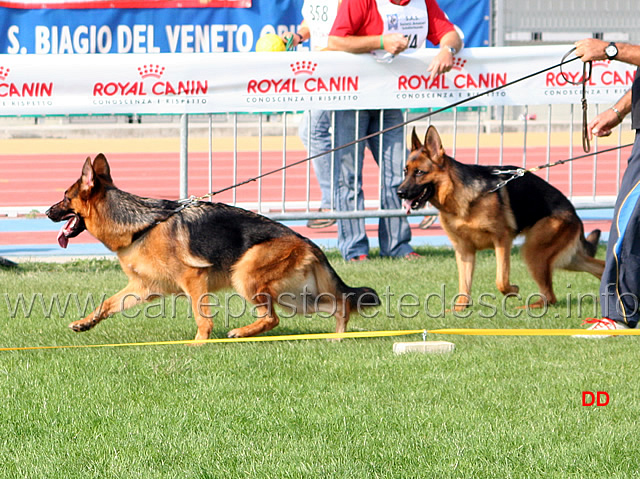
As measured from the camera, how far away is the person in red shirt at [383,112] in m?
8.82

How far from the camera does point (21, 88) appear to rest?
28.3 feet

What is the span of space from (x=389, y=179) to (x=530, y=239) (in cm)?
233

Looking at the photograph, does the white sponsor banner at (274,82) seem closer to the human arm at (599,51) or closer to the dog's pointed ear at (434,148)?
the dog's pointed ear at (434,148)

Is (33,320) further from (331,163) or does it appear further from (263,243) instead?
(331,163)

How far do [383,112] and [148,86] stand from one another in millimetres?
2244

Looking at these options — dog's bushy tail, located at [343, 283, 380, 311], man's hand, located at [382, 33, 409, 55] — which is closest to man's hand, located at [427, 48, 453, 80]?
man's hand, located at [382, 33, 409, 55]

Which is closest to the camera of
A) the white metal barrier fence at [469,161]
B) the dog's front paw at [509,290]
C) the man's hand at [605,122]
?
the man's hand at [605,122]

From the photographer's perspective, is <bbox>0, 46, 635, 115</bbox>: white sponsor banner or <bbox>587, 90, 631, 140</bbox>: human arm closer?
<bbox>587, 90, 631, 140</bbox>: human arm

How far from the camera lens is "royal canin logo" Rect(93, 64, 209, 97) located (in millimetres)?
8703

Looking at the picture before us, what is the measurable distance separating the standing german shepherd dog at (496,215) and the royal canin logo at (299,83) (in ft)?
6.20

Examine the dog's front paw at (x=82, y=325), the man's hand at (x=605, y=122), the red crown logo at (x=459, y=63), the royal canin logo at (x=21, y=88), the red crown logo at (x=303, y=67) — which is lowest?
the dog's front paw at (x=82, y=325)

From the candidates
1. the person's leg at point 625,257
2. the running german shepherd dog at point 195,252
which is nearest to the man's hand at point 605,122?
the person's leg at point 625,257

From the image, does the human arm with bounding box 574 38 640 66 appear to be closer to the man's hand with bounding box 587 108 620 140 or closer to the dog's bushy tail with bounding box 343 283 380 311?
the man's hand with bounding box 587 108 620 140

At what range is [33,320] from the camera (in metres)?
6.61
